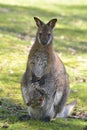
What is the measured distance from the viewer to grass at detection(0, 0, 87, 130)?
1080cm

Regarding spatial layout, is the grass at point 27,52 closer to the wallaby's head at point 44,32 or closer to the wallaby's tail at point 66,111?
the wallaby's tail at point 66,111

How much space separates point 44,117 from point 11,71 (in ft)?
19.1

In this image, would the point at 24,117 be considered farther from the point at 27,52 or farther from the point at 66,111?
the point at 27,52

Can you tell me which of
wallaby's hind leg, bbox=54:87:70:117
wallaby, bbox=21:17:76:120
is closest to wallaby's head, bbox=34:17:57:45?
wallaby, bbox=21:17:76:120

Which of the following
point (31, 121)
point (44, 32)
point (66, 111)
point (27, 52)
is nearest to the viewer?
point (44, 32)

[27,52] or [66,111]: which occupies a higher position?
[27,52]

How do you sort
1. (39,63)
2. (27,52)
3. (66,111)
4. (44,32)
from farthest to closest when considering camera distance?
(27,52) < (66,111) < (39,63) < (44,32)

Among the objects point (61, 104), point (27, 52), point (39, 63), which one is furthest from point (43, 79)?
point (27, 52)

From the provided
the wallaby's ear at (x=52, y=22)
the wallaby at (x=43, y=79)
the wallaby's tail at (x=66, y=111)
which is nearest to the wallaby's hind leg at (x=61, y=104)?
the wallaby at (x=43, y=79)

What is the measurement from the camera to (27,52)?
19.8m

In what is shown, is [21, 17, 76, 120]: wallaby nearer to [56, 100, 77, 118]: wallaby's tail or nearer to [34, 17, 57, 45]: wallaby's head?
[34, 17, 57, 45]: wallaby's head

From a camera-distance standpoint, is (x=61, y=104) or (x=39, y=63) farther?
(x=61, y=104)

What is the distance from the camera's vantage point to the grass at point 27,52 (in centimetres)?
1080

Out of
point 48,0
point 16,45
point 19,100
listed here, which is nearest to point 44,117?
point 19,100
